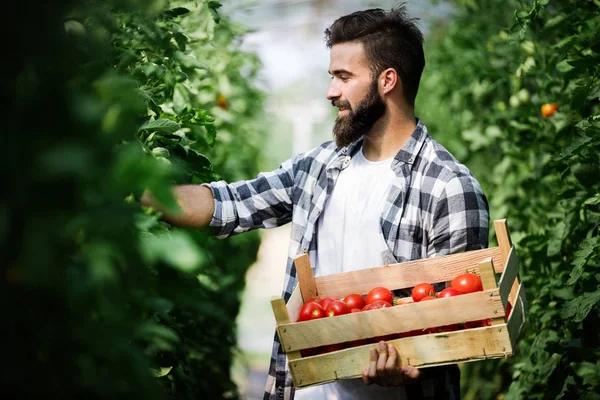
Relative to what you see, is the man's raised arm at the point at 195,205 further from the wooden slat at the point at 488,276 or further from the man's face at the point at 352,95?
the wooden slat at the point at 488,276

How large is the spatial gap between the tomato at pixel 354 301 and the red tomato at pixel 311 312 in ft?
0.30

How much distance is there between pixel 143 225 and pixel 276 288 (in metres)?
9.48

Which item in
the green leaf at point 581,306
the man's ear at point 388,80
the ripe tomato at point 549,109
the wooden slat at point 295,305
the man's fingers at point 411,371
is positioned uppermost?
the ripe tomato at point 549,109

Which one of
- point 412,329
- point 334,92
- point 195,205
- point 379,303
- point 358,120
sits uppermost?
point 334,92

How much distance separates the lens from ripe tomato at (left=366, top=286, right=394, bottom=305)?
209 centimetres

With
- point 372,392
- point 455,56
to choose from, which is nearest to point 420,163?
point 372,392

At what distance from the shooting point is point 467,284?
78.8 inches

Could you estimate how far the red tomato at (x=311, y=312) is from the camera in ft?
6.75

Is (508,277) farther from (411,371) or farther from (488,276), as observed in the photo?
(411,371)

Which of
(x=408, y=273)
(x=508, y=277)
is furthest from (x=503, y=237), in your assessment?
(x=408, y=273)

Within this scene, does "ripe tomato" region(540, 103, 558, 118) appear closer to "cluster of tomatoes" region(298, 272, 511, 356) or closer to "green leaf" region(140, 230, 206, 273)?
"cluster of tomatoes" region(298, 272, 511, 356)

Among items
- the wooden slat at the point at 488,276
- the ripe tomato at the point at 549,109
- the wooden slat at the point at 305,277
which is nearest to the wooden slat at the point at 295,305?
the wooden slat at the point at 305,277

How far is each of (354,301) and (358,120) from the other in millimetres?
693

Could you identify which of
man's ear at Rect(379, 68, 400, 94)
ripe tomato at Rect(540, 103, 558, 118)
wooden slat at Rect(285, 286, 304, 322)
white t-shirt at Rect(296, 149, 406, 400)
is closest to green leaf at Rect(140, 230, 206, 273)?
wooden slat at Rect(285, 286, 304, 322)
